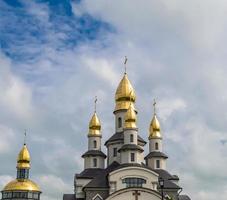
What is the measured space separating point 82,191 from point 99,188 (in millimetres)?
3615

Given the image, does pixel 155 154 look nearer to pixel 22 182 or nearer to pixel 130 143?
pixel 130 143

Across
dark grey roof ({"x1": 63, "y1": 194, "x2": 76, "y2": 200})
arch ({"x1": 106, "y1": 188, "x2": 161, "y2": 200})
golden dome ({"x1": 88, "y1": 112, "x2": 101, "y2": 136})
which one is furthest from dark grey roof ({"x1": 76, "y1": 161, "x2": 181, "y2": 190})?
golden dome ({"x1": 88, "y1": 112, "x2": 101, "y2": 136})

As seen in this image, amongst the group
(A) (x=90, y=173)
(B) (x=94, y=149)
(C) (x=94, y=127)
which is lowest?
(A) (x=90, y=173)

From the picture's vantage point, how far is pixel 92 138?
5953 centimetres

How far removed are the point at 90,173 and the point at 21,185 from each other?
1728cm

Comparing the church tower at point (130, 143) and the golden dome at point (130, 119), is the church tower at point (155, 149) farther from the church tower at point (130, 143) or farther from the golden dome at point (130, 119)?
the golden dome at point (130, 119)

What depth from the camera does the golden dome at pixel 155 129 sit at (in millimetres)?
60269

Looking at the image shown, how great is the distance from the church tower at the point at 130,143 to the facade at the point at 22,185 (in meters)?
21.7

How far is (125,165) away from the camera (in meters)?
51.5

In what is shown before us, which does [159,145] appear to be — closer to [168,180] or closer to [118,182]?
[168,180]

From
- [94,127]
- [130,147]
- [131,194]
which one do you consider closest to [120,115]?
[94,127]

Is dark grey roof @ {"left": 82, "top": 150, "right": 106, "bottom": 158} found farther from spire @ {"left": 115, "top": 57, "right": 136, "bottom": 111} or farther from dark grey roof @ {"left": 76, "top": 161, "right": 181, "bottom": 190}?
spire @ {"left": 115, "top": 57, "right": 136, "bottom": 111}

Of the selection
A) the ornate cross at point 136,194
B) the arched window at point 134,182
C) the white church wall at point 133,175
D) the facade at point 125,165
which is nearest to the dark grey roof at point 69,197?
the facade at point 125,165

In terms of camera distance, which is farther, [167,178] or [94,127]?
[94,127]
